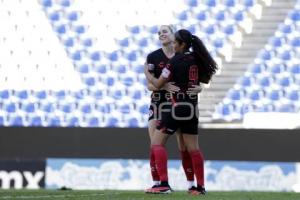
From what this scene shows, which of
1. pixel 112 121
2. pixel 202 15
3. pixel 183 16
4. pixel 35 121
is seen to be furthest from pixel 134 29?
pixel 35 121

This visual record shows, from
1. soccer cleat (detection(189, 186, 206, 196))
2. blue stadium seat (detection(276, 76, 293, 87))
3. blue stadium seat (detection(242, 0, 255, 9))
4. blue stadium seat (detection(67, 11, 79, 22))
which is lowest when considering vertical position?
soccer cleat (detection(189, 186, 206, 196))

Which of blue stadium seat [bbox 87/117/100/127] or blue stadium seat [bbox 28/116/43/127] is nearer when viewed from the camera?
blue stadium seat [bbox 87/117/100/127]

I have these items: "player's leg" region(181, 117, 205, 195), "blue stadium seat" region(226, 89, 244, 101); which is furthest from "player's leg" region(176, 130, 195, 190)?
"blue stadium seat" region(226, 89, 244, 101)

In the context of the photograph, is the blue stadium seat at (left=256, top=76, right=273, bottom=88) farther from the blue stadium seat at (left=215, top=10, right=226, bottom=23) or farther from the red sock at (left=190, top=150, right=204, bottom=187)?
the red sock at (left=190, top=150, right=204, bottom=187)

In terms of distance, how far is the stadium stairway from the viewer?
45.9 ft

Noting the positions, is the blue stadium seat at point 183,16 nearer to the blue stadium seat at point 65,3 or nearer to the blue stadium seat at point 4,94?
the blue stadium seat at point 65,3

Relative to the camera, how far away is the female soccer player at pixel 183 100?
23.2 ft

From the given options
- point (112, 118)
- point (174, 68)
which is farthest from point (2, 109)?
point (174, 68)

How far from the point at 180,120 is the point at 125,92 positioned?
702cm

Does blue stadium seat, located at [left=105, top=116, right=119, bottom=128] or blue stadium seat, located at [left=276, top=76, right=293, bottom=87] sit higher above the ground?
blue stadium seat, located at [left=276, top=76, right=293, bottom=87]

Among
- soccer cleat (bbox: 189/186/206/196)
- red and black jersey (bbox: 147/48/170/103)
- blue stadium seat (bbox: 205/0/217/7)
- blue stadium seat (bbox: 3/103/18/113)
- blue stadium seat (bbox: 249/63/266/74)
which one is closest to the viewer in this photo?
soccer cleat (bbox: 189/186/206/196)

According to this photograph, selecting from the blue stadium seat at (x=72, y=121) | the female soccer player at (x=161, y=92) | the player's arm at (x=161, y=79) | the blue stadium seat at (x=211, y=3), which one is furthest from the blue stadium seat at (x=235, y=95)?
the player's arm at (x=161, y=79)

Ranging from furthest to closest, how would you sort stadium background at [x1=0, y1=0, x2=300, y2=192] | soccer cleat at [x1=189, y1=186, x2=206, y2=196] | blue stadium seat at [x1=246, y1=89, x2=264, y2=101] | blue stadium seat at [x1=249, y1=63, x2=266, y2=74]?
blue stadium seat at [x1=249, y1=63, x2=266, y2=74] → blue stadium seat at [x1=246, y1=89, x2=264, y2=101] → stadium background at [x1=0, y1=0, x2=300, y2=192] → soccer cleat at [x1=189, y1=186, x2=206, y2=196]

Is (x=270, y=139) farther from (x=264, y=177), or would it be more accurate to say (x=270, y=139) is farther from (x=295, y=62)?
(x=295, y=62)
